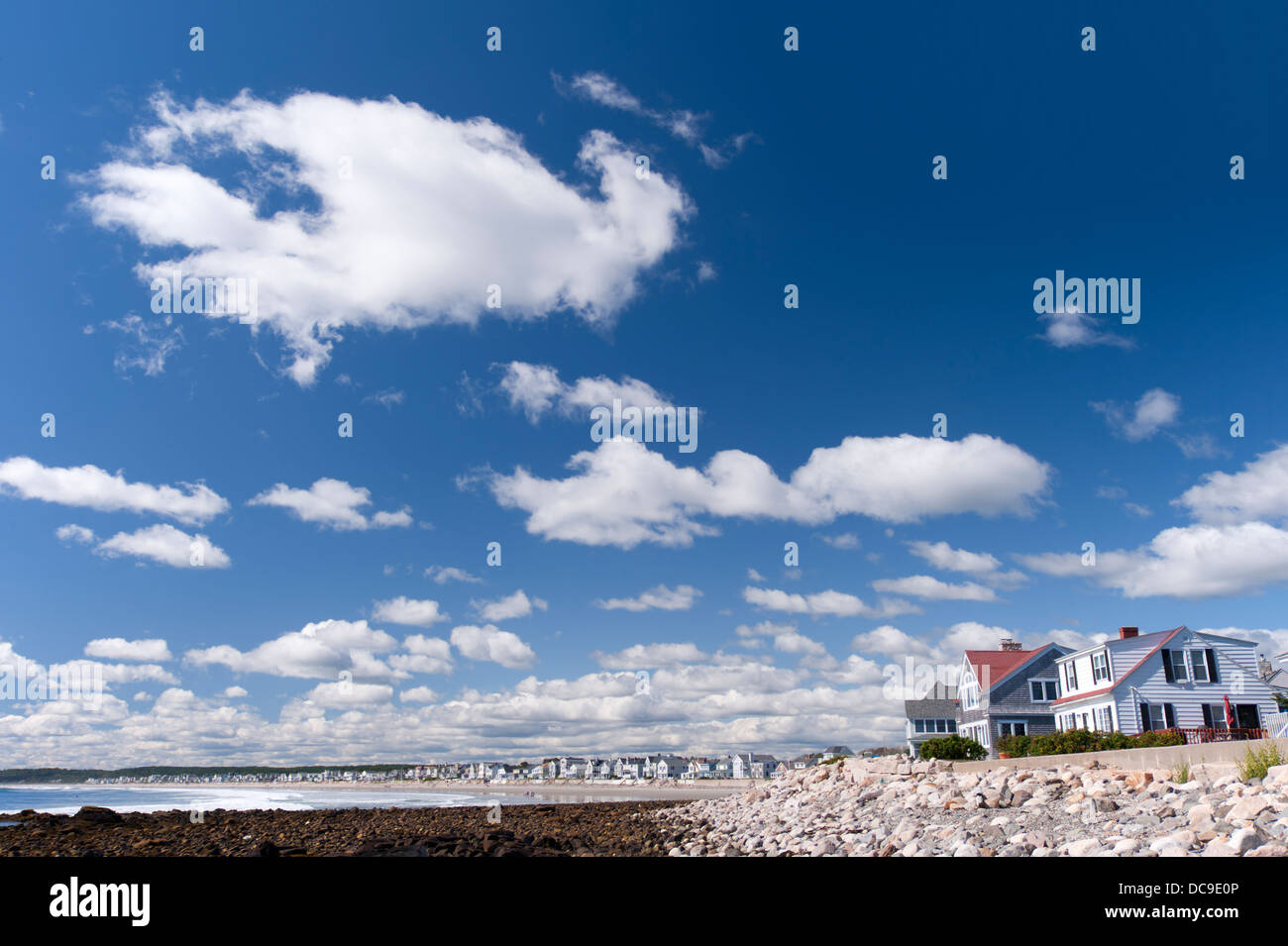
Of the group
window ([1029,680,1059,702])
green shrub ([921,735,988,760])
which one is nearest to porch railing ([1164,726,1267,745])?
green shrub ([921,735,988,760])

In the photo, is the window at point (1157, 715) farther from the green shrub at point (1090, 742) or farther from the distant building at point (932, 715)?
the distant building at point (932, 715)

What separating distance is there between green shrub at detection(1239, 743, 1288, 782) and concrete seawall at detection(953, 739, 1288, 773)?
77 millimetres

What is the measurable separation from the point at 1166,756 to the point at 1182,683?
86.4 feet

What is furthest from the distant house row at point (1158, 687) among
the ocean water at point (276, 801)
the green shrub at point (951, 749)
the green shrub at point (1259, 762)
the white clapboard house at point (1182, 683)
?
the ocean water at point (276, 801)

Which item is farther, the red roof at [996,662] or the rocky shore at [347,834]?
the red roof at [996,662]

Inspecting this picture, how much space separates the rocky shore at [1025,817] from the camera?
414 inches

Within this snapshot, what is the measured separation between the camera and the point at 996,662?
47.0m

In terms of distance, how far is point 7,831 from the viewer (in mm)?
28641

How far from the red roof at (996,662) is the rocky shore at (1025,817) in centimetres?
2338

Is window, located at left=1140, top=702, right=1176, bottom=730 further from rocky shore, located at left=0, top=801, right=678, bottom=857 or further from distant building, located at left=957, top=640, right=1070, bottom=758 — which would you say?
rocky shore, located at left=0, top=801, right=678, bottom=857
